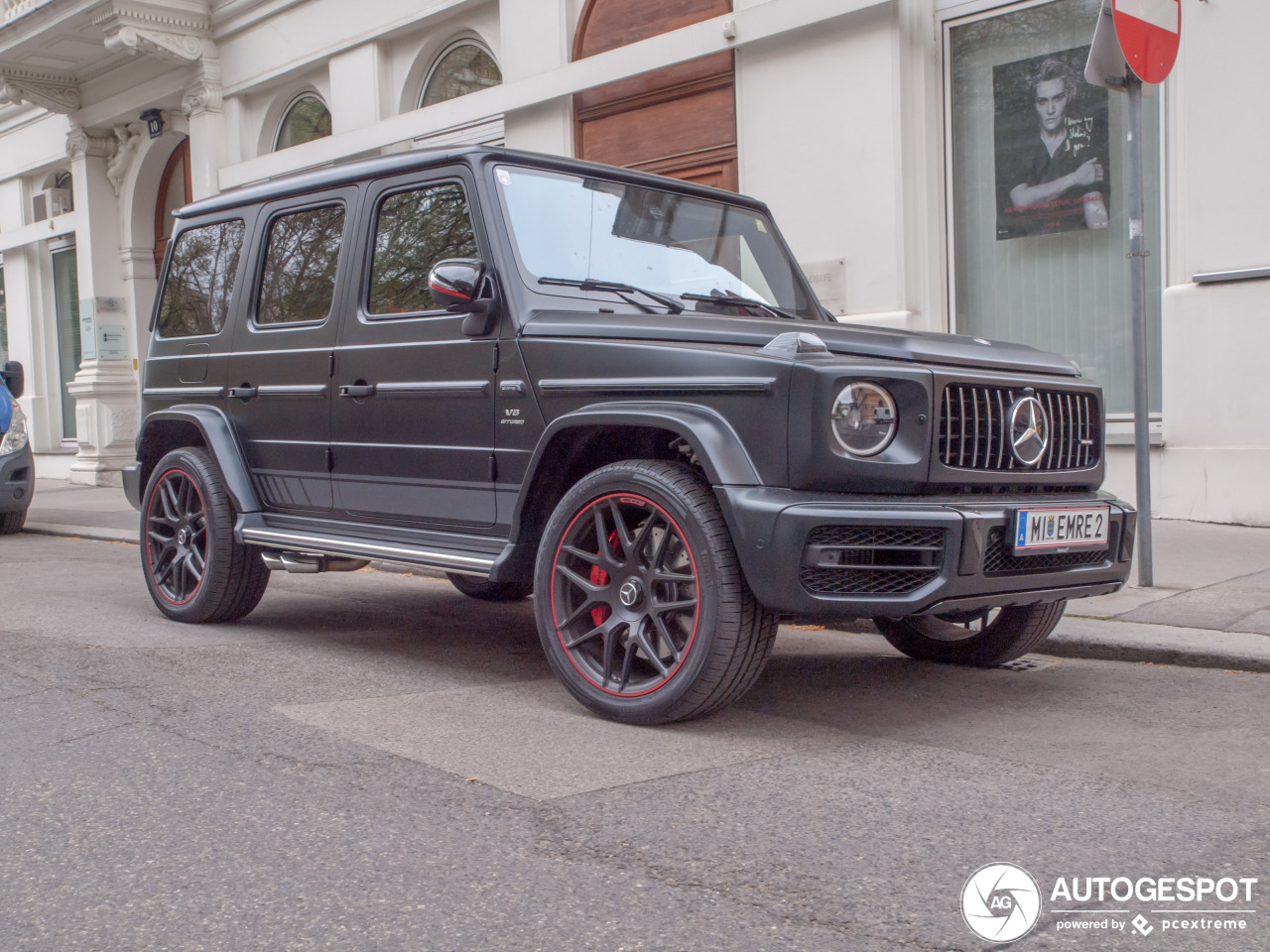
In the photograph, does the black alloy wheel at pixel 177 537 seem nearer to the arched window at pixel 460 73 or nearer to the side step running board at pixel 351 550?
the side step running board at pixel 351 550

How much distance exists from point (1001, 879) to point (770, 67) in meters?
9.14

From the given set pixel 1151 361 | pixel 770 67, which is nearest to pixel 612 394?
pixel 1151 361

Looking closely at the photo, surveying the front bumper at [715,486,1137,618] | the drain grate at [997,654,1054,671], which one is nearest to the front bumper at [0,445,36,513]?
the drain grate at [997,654,1054,671]

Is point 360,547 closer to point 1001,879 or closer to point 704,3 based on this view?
point 1001,879

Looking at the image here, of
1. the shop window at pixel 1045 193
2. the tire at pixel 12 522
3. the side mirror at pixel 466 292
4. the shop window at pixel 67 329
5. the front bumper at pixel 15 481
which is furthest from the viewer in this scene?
the shop window at pixel 67 329

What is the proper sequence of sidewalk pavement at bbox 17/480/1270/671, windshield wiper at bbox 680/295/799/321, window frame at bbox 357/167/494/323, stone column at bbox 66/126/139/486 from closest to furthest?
1. window frame at bbox 357/167/494/323
2. windshield wiper at bbox 680/295/799/321
3. sidewalk pavement at bbox 17/480/1270/671
4. stone column at bbox 66/126/139/486

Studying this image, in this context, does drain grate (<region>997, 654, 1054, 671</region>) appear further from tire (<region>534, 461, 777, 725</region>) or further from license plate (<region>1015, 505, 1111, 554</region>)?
tire (<region>534, 461, 777, 725</region>)

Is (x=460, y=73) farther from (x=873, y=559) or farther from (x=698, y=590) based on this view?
(x=873, y=559)

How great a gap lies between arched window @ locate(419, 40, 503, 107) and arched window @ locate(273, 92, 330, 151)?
1983 mm

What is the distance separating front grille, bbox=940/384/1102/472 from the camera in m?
4.00

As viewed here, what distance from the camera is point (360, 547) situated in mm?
5180

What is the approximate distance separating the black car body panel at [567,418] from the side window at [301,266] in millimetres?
53

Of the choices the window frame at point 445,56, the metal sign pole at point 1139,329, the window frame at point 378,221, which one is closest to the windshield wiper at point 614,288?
the window frame at point 378,221

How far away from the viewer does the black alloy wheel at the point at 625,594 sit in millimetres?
4047
